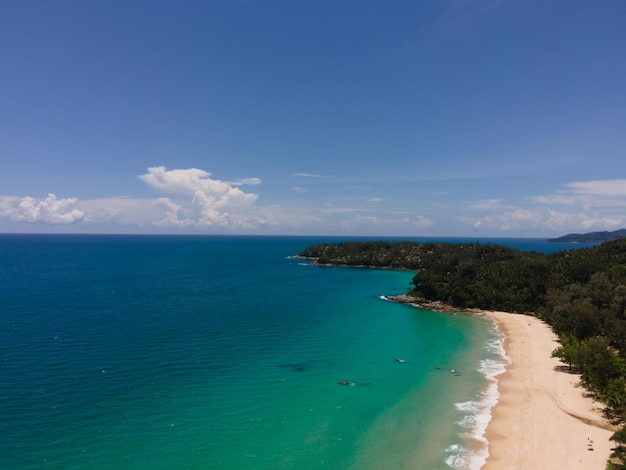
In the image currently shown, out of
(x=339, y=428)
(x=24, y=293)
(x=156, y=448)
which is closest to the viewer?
(x=156, y=448)

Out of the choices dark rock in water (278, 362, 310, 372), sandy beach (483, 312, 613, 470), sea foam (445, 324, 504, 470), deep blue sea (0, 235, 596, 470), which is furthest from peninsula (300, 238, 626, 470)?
dark rock in water (278, 362, 310, 372)

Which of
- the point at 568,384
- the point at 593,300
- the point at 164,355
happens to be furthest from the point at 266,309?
the point at 593,300

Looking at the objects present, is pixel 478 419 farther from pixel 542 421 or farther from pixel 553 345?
pixel 553 345

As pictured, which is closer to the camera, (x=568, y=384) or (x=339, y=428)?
(x=339, y=428)

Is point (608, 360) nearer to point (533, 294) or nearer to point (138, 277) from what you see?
point (533, 294)

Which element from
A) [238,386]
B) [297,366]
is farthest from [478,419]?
[238,386]
